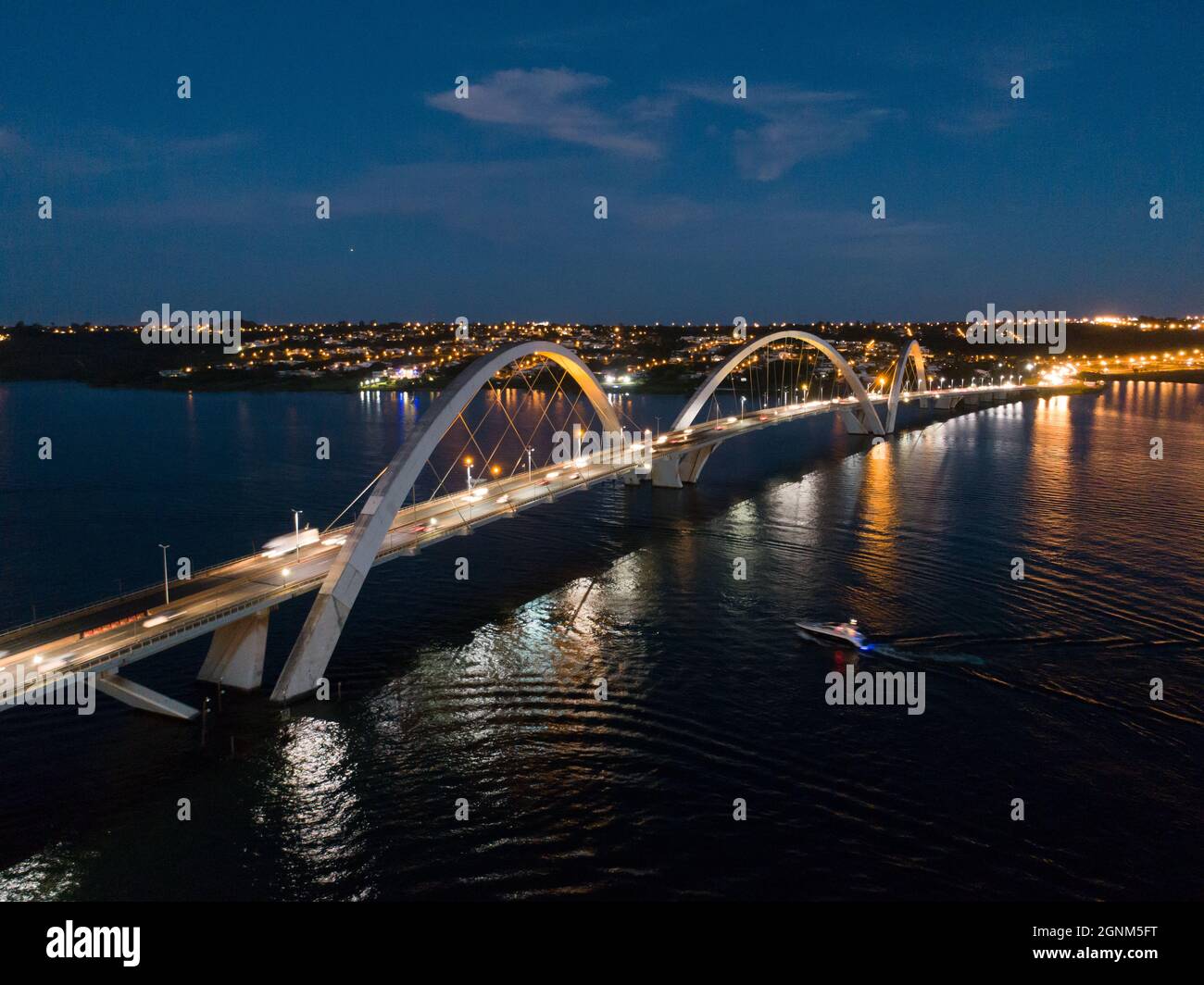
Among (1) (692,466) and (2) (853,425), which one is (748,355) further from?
(2) (853,425)

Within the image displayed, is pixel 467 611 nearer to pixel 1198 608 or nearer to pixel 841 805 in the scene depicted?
pixel 841 805

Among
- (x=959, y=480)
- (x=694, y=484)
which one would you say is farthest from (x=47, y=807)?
(x=959, y=480)

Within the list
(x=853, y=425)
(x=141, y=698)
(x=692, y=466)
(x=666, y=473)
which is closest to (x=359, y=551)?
(x=141, y=698)

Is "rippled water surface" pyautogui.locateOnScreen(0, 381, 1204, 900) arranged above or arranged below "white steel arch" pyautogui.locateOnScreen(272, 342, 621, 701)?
below

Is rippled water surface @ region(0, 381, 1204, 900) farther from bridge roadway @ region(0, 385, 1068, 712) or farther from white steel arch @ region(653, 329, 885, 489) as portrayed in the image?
white steel arch @ region(653, 329, 885, 489)

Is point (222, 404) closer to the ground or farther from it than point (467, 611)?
farther from it

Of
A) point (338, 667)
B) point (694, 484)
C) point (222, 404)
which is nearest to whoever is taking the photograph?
point (338, 667)

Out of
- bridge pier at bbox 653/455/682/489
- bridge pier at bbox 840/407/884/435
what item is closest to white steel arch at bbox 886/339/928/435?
bridge pier at bbox 840/407/884/435

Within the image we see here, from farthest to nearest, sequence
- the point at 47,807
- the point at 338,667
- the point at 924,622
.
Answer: the point at 924,622 → the point at 338,667 → the point at 47,807
